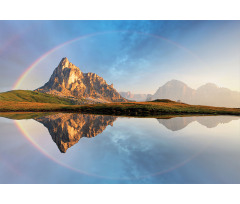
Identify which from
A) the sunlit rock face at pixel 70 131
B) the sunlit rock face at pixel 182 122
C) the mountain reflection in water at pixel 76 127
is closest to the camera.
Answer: the sunlit rock face at pixel 70 131

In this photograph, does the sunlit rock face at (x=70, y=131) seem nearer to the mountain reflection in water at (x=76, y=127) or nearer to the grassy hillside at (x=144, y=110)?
the mountain reflection in water at (x=76, y=127)

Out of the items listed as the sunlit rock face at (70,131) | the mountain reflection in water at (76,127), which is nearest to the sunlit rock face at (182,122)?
the mountain reflection in water at (76,127)

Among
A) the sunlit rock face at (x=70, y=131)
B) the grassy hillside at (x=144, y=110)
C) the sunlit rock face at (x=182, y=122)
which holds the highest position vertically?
the grassy hillside at (x=144, y=110)

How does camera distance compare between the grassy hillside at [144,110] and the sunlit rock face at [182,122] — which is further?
the grassy hillside at [144,110]

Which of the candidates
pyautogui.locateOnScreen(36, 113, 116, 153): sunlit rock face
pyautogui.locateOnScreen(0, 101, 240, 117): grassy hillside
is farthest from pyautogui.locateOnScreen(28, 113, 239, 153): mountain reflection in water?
pyautogui.locateOnScreen(0, 101, 240, 117): grassy hillside

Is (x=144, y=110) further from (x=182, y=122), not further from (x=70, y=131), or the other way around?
(x=70, y=131)

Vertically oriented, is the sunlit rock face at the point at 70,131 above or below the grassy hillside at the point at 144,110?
below

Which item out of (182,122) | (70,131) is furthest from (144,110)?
(70,131)

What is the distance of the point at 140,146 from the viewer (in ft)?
40.7

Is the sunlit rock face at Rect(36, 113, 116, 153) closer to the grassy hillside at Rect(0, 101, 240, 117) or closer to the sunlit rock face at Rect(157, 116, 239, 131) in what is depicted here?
the sunlit rock face at Rect(157, 116, 239, 131)

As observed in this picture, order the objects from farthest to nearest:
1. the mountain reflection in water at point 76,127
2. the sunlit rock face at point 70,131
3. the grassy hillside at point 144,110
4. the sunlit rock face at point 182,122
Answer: the grassy hillside at point 144,110
the sunlit rock face at point 182,122
the mountain reflection in water at point 76,127
the sunlit rock face at point 70,131

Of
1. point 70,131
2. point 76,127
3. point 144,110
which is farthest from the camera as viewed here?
point 144,110

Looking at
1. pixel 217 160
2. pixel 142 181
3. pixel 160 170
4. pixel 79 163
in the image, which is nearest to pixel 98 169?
pixel 79 163

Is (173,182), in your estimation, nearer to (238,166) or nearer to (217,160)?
(217,160)
